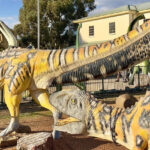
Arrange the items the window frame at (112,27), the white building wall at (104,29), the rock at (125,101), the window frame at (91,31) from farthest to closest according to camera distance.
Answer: the window frame at (91,31), the window frame at (112,27), the white building wall at (104,29), the rock at (125,101)

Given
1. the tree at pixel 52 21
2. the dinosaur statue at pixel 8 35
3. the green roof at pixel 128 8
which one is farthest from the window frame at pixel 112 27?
the dinosaur statue at pixel 8 35

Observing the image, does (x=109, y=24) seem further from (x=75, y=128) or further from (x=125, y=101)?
(x=75, y=128)

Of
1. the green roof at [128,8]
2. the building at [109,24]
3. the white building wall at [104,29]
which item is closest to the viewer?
the green roof at [128,8]

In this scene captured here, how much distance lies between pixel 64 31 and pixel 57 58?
80.9ft

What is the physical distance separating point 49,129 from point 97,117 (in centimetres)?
391

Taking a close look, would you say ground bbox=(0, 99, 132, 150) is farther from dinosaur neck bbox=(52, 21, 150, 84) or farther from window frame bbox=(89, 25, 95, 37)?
window frame bbox=(89, 25, 95, 37)

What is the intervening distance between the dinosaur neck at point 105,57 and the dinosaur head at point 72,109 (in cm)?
82

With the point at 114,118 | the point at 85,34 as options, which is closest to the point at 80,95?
the point at 114,118

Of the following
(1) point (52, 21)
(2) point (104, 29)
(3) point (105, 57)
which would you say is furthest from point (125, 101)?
(1) point (52, 21)

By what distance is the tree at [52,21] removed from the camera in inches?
1051

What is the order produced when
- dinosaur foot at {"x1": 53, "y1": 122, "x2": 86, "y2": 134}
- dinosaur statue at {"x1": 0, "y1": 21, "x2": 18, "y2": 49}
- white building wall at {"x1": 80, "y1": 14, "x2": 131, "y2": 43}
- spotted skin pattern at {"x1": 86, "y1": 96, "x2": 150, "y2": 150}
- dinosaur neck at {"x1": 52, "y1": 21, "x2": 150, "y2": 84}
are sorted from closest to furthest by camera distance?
spotted skin pattern at {"x1": 86, "y1": 96, "x2": 150, "y2": 150} < dinosaur foot at {"x1": 53, "y1": 122, "x2": 86, "y2": 134} < dinosaur neck at {"x1": 52, "y1": 21, "x2": 150, "y2": 84} < dinosaur statue at {"x1": 0, "y1": 21, "x2": 18, "y2": 49} < white building wall at {"x1": 80, "y1": 14, "x2": 131, "y2": 43}

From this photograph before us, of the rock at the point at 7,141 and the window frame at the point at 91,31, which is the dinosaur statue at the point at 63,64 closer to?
the rock at the point at 7,141

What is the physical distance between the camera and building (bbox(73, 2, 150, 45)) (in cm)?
2023

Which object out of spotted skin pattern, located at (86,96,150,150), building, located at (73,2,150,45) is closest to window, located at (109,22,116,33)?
building, located at (73,2,150,45)
